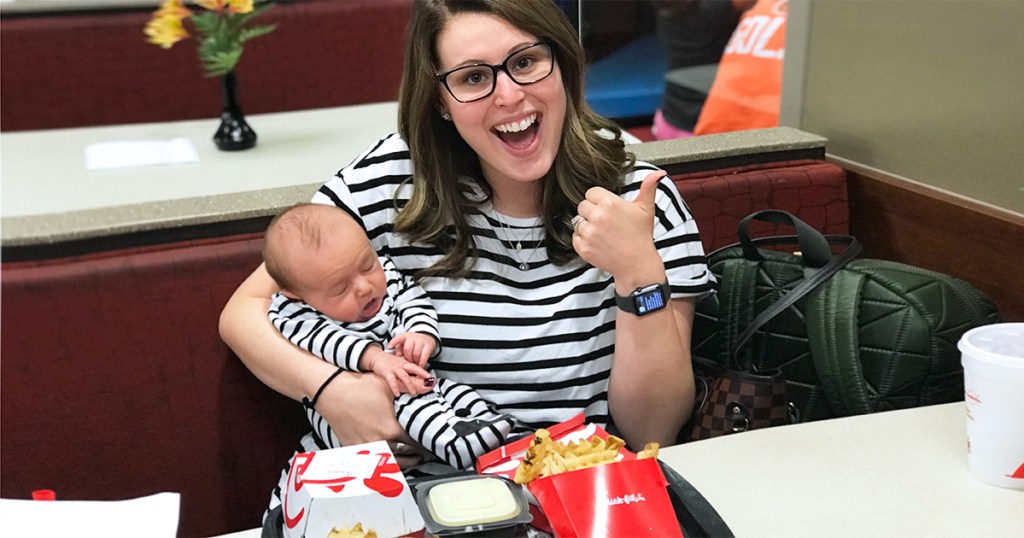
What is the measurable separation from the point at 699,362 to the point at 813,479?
0.50 m

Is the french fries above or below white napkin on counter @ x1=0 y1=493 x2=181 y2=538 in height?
above

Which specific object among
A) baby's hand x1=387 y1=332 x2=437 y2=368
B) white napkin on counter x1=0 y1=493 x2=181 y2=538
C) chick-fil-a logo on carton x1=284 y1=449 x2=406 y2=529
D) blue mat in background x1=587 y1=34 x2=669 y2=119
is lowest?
blue mat in background x1=587 y1=34 x2=669 y2=119

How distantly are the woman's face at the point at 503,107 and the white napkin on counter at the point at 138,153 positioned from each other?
1.79ft

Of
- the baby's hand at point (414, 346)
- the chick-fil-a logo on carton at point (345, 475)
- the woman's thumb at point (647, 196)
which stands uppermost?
the woman's thumb at point (647, 196)

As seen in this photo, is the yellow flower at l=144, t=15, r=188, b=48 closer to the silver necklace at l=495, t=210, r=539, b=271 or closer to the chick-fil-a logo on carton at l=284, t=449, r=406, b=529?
the silver necklace at l=495, t=210, r=539, b=271

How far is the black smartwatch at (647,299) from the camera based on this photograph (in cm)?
132

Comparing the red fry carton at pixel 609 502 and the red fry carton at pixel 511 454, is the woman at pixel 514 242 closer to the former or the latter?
the red fry carton at pixel 511 454

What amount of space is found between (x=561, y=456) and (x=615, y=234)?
14.5 inches

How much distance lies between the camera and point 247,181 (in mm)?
1692

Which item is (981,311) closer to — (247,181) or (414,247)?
(414,247)

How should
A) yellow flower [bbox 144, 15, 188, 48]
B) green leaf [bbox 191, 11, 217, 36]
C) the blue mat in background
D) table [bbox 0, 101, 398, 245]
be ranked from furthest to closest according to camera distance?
the blue mat in background → green leaf [bbox 191, 11, 217, 36] → yellow flower [bbox 144, 15, 188, 48] → table [bbox 0, 101, 398, 245]

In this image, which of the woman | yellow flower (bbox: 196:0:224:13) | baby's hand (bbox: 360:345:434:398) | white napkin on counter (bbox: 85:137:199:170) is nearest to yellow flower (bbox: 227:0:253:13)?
yellow flower (bbox: 196:0:224:13)

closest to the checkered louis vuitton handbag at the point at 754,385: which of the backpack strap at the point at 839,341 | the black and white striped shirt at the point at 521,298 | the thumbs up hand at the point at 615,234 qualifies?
the backpack strap at the point at 839,341

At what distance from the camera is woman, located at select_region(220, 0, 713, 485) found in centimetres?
134
